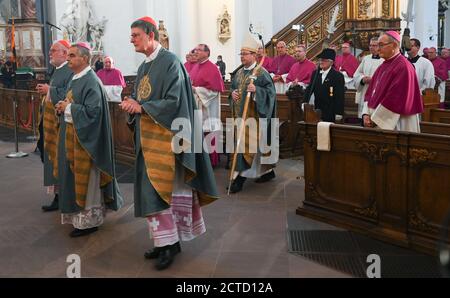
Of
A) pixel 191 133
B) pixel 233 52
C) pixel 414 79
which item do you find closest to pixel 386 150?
pixel 414 79

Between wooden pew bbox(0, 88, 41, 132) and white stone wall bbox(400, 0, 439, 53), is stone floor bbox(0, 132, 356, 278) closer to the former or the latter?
wooden pew bbox(0, 88, 41, 132)

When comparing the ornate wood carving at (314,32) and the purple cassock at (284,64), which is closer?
the purple cassock at (284,64)

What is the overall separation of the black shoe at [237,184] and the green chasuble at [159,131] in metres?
2.53

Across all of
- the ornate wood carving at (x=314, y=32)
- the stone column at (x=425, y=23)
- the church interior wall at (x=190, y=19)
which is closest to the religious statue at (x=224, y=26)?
the church interior wall at (x=190, y=19)

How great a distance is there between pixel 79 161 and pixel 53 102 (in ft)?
3.25

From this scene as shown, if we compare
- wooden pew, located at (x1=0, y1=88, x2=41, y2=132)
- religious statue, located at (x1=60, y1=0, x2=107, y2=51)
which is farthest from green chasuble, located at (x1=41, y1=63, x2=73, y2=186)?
religious statue, located at (x1=60, y1=0, x2=107, y2=51)

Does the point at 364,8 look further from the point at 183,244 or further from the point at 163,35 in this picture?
the point at 183,244

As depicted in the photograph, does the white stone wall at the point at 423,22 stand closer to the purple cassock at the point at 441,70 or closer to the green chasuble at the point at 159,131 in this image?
the purple cassock at the point at 441,70

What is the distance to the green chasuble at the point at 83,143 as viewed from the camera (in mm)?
4957

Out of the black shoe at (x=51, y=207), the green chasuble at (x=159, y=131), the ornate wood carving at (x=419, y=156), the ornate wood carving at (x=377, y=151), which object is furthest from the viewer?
the black shoe at (x=51, y=207)

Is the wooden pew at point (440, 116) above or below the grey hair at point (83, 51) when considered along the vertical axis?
below

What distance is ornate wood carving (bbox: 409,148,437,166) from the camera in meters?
4.40

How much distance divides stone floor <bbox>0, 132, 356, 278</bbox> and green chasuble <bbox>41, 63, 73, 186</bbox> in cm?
52
